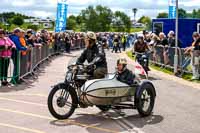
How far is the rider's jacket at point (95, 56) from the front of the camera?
10.4 meters

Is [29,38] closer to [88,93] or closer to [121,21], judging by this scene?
[88,93]

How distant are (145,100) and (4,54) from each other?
6.15m

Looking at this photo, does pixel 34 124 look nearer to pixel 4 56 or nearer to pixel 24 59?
pixel 4 56

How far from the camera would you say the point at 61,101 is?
387 inches

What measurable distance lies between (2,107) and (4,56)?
4.14 m

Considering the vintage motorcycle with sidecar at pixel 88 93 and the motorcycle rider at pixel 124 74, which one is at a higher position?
the motorcycle rider at pixel 124 74

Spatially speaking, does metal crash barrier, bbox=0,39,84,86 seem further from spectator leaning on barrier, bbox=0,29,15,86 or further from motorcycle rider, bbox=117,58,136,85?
motorcycle rider, bbox=117,58,136,85

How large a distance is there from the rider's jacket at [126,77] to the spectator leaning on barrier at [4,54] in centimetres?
579

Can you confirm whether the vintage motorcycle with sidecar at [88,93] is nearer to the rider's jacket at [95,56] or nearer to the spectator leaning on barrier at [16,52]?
the rider's jacket at [95,56]

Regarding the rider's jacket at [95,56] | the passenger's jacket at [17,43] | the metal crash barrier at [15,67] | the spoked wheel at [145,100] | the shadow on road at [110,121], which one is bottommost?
the shadow on road at [110,121]

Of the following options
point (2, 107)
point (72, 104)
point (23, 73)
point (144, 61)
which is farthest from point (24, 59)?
point (72, 104)

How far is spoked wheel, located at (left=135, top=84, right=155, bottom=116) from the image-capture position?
10273 millimetres

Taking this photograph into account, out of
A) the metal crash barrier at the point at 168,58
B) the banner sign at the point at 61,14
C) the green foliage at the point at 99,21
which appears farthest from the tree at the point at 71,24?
the metal crash barrier at the point at 168,58

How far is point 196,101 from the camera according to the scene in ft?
43.0
